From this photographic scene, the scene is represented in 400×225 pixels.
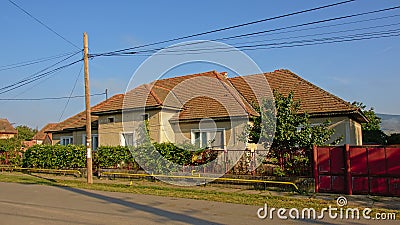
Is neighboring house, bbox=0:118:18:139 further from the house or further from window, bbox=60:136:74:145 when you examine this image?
the house

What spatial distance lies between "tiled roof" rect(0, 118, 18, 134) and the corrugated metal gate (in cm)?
7221

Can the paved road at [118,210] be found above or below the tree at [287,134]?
below

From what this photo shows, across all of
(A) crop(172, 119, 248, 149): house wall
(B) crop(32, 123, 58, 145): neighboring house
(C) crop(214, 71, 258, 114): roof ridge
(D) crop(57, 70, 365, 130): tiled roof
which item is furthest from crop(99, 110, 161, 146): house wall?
(B) crop(32, 123, 58, 145): neighboring house

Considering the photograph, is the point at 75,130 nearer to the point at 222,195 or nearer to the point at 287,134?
the point at 222,195

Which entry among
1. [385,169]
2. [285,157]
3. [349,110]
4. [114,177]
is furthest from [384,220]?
[114,177]

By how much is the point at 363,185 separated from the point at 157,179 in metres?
9.55

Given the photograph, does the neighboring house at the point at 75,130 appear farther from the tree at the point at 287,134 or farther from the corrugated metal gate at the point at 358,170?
the corrugated metal gate at the point at 358,170

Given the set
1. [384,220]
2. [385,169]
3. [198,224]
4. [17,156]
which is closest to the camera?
[198,224]

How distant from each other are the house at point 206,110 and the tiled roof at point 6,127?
175 ft

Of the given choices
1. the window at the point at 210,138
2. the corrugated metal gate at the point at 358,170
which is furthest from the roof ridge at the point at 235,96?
the corrugated metal gate at the point at 358,170

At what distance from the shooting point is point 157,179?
18.7 m

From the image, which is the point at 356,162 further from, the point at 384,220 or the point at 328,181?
the point at 384,220

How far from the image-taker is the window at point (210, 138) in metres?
22.6

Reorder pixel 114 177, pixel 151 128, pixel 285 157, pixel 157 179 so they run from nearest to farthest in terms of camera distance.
A: pixel 285 157
pixel 157 179
pixel 114 177
pixel 151 128
